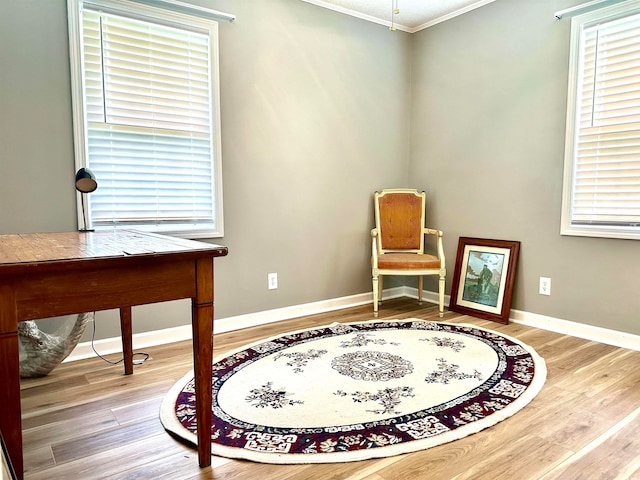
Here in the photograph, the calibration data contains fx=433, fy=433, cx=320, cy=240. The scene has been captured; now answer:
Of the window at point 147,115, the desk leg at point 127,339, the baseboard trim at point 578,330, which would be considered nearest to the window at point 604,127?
the baseboard trim at point 578,330

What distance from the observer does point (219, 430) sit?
1.80 meters

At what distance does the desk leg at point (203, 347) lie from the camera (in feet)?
4.97

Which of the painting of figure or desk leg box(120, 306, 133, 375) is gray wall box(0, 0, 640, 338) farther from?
desk leg box(120, 306, 133, 375)

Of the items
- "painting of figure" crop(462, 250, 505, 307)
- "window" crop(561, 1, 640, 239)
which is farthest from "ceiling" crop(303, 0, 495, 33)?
"painting of figure" crop(462, 250, 505, 307)

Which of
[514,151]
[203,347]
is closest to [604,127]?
[514,151]

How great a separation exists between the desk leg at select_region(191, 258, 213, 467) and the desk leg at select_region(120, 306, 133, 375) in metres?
1.01

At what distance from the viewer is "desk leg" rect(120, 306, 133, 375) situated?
2359 mm

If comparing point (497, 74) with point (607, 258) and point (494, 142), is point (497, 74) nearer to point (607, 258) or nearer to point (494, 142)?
point (494, 142)

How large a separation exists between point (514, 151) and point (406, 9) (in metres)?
→ 1.52

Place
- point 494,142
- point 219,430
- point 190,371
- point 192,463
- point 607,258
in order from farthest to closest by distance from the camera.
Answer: point 494,142 < point 607,258 < point 190,371 < point 219,430 < point 192,463

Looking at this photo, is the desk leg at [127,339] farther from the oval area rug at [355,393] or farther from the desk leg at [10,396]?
the desk leg at [10,396]

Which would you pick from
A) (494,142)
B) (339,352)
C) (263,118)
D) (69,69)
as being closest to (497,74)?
(494,142)

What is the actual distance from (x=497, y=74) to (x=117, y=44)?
2.79m

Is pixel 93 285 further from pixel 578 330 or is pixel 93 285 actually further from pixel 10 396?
pixel 578 330
